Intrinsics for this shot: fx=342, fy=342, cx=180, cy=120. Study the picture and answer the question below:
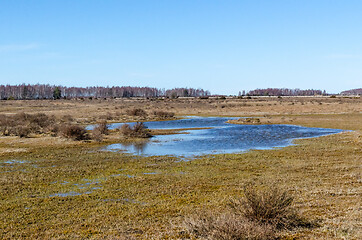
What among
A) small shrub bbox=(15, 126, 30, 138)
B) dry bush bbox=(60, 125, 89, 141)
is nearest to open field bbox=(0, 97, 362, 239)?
dry bush bbox=(60, 125, 89, 141)

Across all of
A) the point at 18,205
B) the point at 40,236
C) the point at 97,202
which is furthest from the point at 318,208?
the point at 18,205

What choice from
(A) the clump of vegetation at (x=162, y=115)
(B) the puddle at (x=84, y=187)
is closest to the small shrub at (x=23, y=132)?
(B) the puddle at (x=84, y=187)

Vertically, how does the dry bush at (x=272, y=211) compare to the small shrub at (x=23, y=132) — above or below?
above

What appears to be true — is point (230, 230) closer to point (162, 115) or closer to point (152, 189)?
point (152, 189)

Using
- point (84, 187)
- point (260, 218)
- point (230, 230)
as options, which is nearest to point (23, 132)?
point (84, 187)

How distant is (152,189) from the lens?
13.6m

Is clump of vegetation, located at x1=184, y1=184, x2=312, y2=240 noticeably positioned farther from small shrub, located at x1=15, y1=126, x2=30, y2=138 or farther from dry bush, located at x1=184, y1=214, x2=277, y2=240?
small shrub, located at x1=15, y1=126, x2=30, y2=138

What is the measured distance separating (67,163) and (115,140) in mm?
11606

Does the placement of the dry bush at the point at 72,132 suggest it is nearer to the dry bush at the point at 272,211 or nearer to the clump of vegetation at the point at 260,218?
the clump of vegetation at the point at 260,218

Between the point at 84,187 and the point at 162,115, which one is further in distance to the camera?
the point at 162,115

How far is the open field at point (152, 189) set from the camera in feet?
31.0

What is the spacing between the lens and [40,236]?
9055 millimetres

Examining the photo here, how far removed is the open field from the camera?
31.0 feet

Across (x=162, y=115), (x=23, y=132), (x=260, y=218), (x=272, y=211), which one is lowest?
(x=23, y=132)
